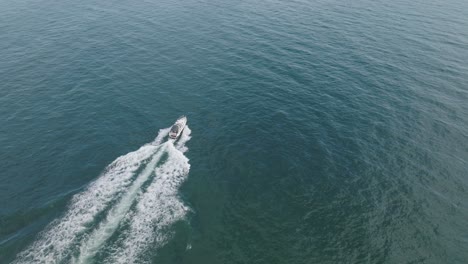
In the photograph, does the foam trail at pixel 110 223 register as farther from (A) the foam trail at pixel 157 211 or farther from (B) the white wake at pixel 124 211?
(A) the foam trail at pixel 157 211

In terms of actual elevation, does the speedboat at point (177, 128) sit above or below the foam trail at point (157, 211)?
above

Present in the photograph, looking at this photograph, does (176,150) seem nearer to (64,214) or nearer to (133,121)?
(133,121)

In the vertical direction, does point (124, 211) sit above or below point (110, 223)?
above

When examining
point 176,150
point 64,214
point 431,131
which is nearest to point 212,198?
point 176,150

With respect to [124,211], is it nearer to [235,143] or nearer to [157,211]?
[157,211]

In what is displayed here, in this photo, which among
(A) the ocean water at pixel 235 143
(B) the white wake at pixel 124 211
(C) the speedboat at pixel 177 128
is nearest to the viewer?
(B) the white wake at pixel 124 211

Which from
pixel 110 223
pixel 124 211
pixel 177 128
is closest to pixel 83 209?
pixel 110 223

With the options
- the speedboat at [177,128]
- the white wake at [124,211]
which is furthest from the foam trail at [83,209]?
the speedboat at [177,128]

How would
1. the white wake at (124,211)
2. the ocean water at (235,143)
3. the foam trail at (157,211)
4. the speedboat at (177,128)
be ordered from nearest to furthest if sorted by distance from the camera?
the white wake at (124,211) < the foam trail at (157,211) < the ocean water at (235,143) < the speedboat at (177,128)
